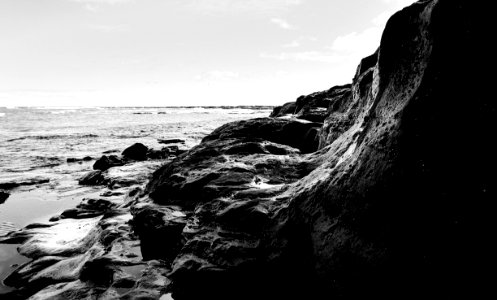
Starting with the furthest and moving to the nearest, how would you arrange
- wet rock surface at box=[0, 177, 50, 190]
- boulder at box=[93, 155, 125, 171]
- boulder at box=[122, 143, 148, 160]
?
boulder at box=[122, 143, 148, 160] → boulder at box=[93, 155, 125, 171] → wet rock surface at box=[0, 177, 50, 190]

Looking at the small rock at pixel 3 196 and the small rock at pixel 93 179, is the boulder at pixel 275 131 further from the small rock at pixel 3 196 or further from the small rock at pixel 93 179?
the small rock at pixel 3 196

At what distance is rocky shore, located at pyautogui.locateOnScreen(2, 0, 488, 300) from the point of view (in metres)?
2.76

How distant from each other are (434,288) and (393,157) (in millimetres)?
1124

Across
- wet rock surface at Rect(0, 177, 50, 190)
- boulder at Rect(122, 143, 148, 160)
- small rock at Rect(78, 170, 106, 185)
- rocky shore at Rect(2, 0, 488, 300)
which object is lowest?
wet rock surface at Rect(0, 177, 50, 190)

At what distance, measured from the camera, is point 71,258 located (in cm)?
592

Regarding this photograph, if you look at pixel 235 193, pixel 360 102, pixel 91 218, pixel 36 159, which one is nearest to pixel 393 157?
pixel 235 193

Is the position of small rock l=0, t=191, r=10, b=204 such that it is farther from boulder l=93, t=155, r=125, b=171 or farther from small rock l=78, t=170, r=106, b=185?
boulder l=93, t=155, r=125, b=171

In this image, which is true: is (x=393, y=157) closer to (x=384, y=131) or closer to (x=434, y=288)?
(x=384, y=131)

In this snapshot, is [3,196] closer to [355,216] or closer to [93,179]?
[93,179]

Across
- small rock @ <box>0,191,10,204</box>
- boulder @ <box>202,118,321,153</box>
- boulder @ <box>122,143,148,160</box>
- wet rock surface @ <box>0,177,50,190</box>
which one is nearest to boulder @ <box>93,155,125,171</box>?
boulder @ <box>122,143,148,160</box>

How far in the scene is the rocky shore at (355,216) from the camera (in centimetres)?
276

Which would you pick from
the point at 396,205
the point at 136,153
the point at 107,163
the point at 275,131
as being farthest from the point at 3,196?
the point at 396,205

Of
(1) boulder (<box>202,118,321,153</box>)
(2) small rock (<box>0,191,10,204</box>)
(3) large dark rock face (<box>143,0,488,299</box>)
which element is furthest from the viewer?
(2) small rock (<box>0,191,10,204</box>)

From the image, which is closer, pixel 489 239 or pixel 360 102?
pixel 489 239
